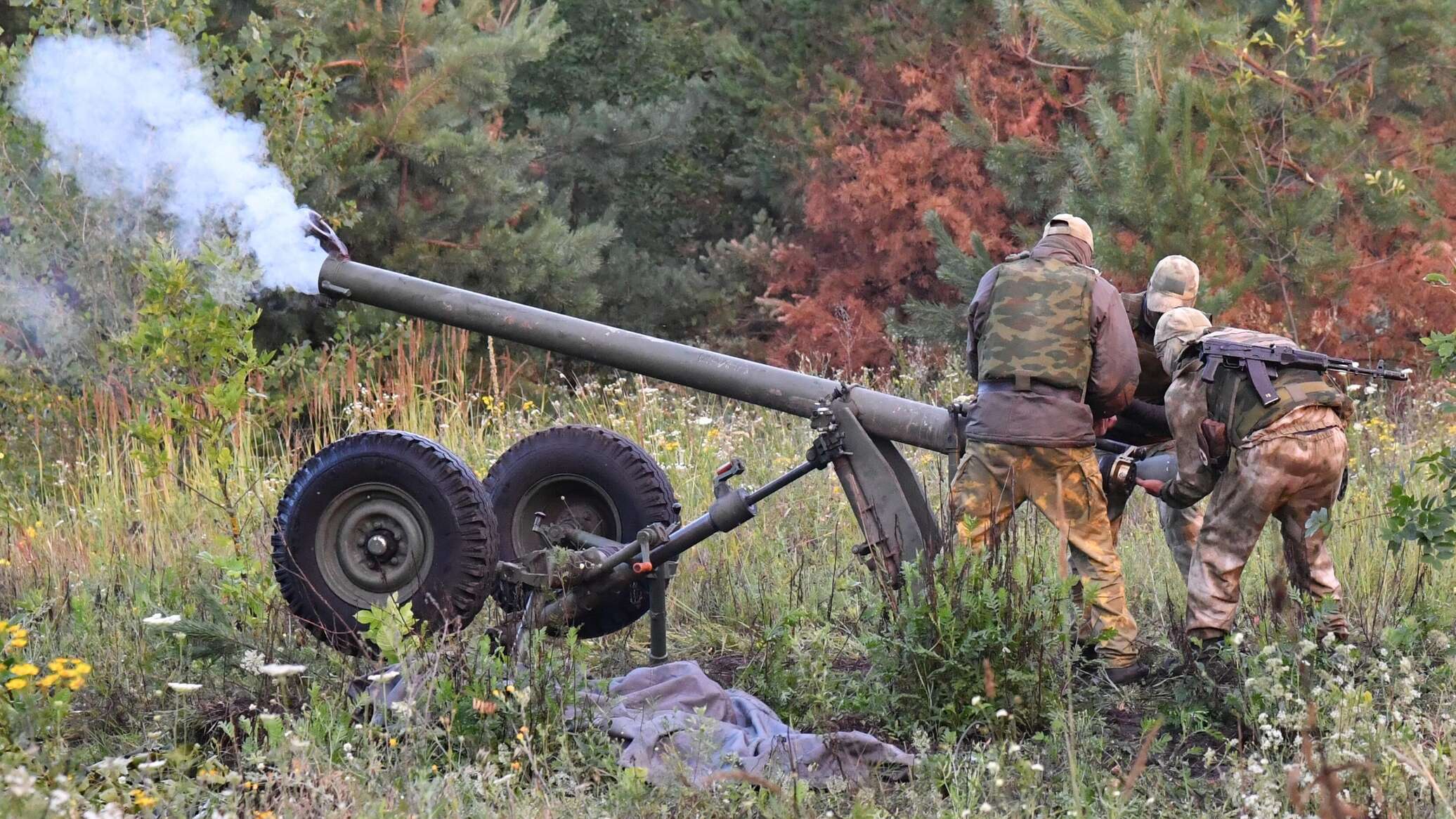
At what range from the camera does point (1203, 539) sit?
5.96 metres

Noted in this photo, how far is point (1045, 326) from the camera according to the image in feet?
20.1

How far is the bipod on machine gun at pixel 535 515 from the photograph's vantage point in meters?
5.91

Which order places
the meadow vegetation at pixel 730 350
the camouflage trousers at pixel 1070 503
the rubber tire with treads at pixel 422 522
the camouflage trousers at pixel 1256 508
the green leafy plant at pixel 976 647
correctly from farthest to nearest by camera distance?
the camouflage trousers at pixel 1070 503, the rubber tire with treads at pixel 422 522, the camouflage trousers at pixel 1256 508, the green leafy plant at pixel 976 647, the meadow vegetation at pixel 730 350

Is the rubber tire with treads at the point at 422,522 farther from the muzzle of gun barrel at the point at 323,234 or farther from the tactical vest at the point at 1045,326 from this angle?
the tactical vest at the point at 1045,326

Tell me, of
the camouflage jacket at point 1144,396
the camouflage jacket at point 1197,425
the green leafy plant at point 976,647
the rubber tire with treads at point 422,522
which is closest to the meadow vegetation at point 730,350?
the green leafy plant at point 976,647

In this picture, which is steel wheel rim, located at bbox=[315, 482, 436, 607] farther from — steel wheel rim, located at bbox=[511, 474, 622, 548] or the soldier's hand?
the soldier's hand

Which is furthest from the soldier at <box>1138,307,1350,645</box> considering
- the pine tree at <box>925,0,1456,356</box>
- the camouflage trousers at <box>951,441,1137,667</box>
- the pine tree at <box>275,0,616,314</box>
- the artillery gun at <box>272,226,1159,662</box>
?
the pine tree at <box>275,0,616,314</box>

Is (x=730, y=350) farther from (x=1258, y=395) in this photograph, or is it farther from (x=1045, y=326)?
(x=1258, y=395)

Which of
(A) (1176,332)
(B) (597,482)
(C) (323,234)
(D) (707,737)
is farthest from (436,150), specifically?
(D) (707,737)

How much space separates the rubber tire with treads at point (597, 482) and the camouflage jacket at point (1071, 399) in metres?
1.38

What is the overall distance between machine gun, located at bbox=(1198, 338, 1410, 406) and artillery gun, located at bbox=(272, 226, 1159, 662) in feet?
3.36

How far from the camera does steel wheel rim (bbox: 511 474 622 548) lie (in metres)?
6.74

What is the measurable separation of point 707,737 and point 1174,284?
116 inches

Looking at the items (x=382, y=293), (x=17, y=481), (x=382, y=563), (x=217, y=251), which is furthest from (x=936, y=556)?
(x=17, y=481)
